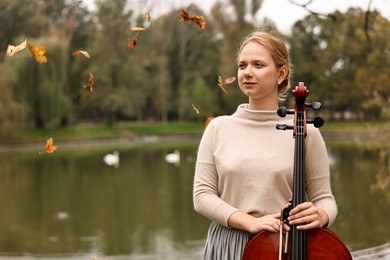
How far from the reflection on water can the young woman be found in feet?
19.9

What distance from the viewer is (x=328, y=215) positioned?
58.7 inches

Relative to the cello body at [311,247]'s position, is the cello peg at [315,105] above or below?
above

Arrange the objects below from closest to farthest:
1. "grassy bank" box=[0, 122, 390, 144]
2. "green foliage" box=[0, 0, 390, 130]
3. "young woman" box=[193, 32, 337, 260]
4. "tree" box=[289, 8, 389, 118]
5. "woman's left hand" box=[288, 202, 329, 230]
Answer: "woman's left hand" box=[288, 202, 329, 230]
"young woman" box=[193, 32, 337, 260]
"green foliage" box=[0, 0, 390, 130]
"grassy bank" box=[0, 122, 390, 144]
"tree" box=[289, 8, 389, 118]

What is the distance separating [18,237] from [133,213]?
2.60m

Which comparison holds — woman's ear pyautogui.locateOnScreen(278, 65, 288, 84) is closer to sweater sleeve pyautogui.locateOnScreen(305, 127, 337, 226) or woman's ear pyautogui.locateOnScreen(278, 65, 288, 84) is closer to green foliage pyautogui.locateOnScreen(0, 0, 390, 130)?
sweater sleeve pyautogui.locateOnScreen(305, 127, 337, 226)

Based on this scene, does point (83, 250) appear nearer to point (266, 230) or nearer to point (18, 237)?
point (18, 237)

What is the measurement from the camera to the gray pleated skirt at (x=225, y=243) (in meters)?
1.55

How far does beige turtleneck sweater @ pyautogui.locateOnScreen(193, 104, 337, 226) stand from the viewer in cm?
151

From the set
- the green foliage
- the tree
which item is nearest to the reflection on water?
the green foliage

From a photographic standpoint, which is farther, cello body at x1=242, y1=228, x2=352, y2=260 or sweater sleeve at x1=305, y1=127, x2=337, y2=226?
sweater sleeve at x1=305, y1=127, x2=337, y2=226

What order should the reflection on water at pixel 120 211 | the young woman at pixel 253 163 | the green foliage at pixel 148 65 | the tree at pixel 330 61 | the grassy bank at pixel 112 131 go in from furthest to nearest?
1. the tree at pixel 330 61
2. the grassy bank at pixel 112 131
3. the green foliage at pixel 148 65
4. the reflection on water at pixel 120 211
5. the young woman at pixel 253 163

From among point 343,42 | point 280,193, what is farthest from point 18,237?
point 343,42

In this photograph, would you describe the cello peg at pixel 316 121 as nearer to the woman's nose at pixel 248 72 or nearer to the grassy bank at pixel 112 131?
the woman's nose at pixel 248 72

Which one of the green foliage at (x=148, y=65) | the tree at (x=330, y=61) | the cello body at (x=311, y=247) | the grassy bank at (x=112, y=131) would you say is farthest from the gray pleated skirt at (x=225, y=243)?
the tree at (x=330, y=61)
